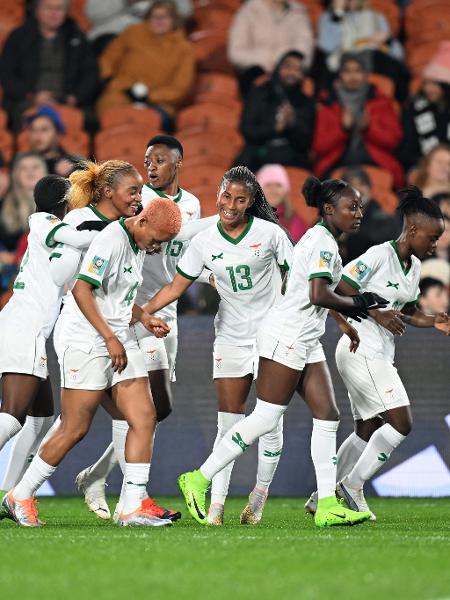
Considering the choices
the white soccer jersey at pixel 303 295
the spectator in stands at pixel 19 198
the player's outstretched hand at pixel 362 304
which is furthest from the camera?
the spectator in stands at pixel 19 198

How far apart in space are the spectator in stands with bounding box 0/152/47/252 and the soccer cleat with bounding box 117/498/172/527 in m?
5.90

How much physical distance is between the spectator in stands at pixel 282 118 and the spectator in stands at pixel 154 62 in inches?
42.9

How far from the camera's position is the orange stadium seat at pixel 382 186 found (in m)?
13.4

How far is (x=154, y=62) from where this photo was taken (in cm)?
1469

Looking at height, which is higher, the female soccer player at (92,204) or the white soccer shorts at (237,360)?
the female soccer player at (92,204)

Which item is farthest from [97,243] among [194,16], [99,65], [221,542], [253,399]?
[194,16]

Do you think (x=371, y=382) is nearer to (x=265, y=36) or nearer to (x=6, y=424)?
(x=6, y=424)

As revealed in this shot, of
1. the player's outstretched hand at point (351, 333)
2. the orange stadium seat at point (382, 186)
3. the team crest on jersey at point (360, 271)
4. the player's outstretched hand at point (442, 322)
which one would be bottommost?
the player's outstretched hand at point (351, 333)

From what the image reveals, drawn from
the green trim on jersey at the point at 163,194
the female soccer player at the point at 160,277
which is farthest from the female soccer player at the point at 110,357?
the green trim on jersey at the point at 163,194

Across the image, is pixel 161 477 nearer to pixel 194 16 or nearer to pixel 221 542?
pixel 221 542

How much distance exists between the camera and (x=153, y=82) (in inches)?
582

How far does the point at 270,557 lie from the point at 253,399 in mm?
4491

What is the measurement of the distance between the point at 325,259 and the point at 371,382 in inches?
47.3

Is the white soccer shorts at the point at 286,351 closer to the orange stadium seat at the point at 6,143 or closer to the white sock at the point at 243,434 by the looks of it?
the white sock at the point at 243,434
